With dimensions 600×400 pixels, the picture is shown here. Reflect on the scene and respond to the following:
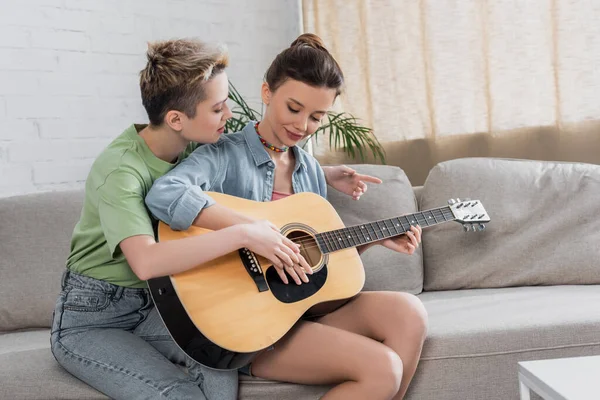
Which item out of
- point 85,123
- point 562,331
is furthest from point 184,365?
point 85,123

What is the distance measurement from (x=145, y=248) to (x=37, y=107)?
1.49 metres

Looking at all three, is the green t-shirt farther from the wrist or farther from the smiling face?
the smiling face

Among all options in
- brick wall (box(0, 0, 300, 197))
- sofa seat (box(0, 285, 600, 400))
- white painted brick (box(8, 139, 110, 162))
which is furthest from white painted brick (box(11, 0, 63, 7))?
sofa seat (box(0, 285, 600, 400))

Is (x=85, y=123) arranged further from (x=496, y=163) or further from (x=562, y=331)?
(x=562, y=331)

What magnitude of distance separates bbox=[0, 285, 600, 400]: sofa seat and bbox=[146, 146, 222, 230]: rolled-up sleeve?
0.42m

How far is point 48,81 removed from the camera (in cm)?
276

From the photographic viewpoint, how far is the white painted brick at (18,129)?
2654mm

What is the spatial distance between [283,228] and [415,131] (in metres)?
1.60

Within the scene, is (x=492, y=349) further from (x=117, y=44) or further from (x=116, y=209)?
(x=117, y=44)

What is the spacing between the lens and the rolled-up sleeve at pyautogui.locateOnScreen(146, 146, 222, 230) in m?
1.55

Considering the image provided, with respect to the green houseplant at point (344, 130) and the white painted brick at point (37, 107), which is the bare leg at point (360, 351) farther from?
the white painted brick at point (37, 107)

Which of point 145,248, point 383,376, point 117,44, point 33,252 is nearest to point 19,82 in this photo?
point 117,44

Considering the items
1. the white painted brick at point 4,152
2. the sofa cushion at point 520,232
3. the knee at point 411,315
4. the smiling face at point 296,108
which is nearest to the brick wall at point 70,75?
the white painted brick at point 4,152

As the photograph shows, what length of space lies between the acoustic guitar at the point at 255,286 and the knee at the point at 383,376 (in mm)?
201
